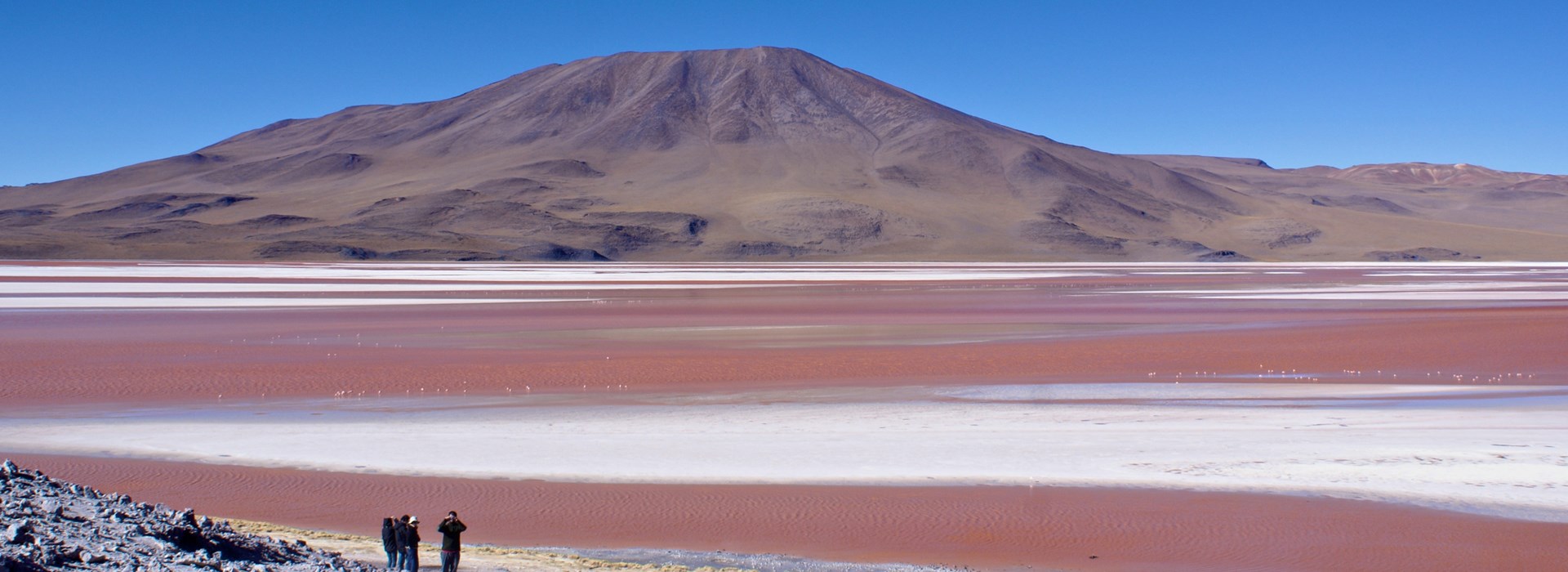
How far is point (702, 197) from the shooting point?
5507 inches

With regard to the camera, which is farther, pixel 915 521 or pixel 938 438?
pixel 938 438

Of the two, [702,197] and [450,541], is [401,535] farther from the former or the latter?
[702,197]

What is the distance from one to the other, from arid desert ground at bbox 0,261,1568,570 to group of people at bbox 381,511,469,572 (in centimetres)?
174

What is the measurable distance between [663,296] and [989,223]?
94.2 m

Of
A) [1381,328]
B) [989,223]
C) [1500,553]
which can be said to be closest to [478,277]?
[1381,328]

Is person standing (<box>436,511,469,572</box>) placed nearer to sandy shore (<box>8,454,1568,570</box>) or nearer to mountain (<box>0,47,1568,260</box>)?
sandy shore (<box>8,454,1568,570</box>)

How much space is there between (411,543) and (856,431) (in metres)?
6.95

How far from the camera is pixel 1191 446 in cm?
1227

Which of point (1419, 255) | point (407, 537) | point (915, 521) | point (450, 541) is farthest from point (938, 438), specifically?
point (1419, 255)

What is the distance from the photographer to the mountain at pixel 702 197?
116 meters

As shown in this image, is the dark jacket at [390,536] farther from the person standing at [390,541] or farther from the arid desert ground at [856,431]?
the arid desert ground at [856,431]

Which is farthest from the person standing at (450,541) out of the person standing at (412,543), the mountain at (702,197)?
the mountain at (702,197)

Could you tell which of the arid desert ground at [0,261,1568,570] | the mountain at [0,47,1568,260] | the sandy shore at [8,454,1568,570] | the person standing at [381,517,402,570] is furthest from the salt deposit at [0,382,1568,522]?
the mountain at [0,47,1568,260]

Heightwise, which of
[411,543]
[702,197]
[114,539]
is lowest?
[411,543]
